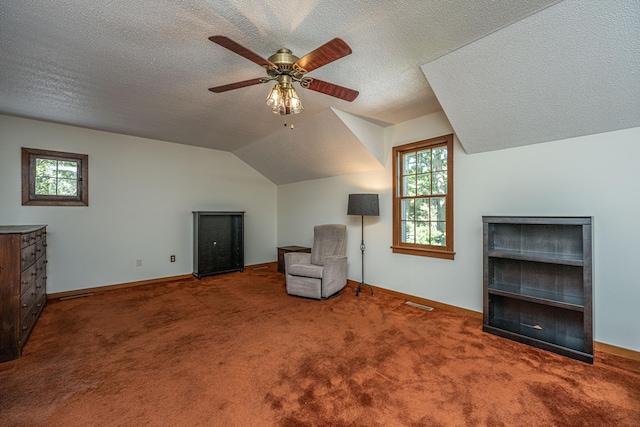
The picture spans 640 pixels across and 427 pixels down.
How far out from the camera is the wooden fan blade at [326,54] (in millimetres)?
1516

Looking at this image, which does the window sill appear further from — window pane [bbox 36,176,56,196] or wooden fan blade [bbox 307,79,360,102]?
window pane [bbox 36,176,56,196]

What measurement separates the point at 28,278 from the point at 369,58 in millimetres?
3798

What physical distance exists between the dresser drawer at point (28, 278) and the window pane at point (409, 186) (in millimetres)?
4189

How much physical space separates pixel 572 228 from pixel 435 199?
1.35m

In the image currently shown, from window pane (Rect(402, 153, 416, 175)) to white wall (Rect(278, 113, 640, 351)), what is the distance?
0.76ft

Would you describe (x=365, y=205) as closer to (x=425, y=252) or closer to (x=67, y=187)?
(x=425, y=252)

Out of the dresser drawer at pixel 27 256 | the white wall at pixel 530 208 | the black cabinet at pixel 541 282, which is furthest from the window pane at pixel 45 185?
the black cabinet at pixel 541 282

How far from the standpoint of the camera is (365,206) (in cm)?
381

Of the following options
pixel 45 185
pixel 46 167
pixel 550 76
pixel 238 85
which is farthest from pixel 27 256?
pixel 550 76

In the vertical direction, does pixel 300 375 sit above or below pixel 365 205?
below

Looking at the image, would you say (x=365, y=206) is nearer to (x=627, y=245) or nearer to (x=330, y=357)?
(x=330, y=357)

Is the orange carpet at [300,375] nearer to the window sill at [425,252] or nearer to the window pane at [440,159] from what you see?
the window sill at [425,252]

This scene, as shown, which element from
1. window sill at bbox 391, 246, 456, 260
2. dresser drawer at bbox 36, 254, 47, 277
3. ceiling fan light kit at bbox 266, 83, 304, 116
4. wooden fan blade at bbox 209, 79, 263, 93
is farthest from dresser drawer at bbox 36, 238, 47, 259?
window sill at bbox 391, 246, 456, 260

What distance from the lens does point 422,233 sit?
3.62 m
